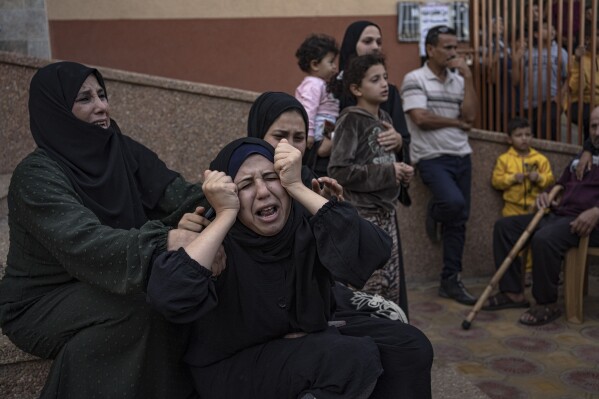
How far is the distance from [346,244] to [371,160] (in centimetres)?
166

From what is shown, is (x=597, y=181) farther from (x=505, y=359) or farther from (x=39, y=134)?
(x=39, y=134)

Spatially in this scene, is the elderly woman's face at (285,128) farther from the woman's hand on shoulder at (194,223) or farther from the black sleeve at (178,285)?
the black sleeve at (178,285)

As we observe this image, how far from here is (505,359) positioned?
4.33 m

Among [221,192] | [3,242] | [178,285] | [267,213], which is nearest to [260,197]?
[267,213]

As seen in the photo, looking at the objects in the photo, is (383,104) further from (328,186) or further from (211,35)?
(211,35)

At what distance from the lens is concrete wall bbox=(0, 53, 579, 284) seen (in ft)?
16.3

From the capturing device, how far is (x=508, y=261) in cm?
514

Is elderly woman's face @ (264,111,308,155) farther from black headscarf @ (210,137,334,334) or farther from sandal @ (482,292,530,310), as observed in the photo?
sandal @ (482,292,530,310)

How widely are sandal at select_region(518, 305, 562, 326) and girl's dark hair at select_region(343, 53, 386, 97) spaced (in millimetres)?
2135

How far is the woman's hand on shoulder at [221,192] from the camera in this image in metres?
2.21

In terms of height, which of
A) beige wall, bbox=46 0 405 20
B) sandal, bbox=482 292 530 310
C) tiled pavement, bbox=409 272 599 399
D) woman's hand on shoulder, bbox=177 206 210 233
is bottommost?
tiled pavement, bbox=409 272 599 399

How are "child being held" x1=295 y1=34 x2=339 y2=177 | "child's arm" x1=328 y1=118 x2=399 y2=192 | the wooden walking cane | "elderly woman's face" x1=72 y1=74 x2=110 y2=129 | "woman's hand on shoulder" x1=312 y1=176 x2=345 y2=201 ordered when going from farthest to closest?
the wooden walking cane
"child being held" x1=295 y1=34 x2=339 y2=177
"child's arm" x1=328 y1=118 x2=399 y2=192
"elderly woman's face" x1=72 y1=74 x2=110 y2=129
"woman's hand on shoulder" x1=312 y1=176 x2=345 y2=201

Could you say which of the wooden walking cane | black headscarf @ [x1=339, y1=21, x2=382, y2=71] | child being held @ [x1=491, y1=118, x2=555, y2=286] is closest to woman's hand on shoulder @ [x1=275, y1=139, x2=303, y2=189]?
black headscarf @ [x1=339, y1=21, x2=382, y2=71]

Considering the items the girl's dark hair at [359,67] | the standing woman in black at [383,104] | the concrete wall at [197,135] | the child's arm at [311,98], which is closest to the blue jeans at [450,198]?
the concrete wall at [197,135]
